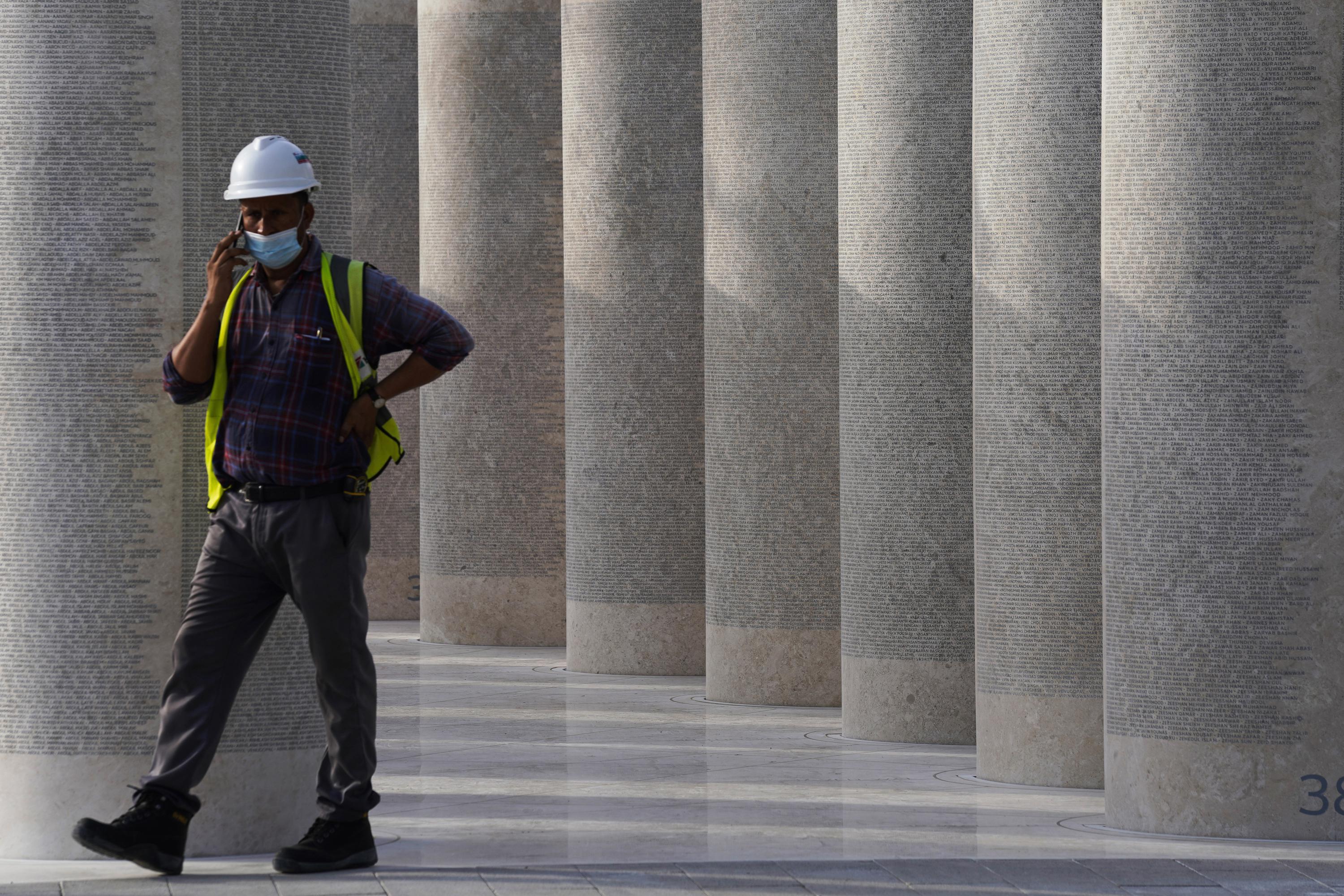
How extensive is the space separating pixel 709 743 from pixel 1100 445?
2.74 m

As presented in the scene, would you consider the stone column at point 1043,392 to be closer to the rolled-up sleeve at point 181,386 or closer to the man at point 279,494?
the man at point 279,494

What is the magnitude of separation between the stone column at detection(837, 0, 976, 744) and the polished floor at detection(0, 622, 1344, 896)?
38cm

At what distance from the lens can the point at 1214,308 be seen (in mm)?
8008

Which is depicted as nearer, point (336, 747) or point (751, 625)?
point (336, 747)

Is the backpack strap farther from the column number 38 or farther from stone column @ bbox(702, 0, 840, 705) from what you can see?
stone column @ bbox(702, 0, 840, 705)

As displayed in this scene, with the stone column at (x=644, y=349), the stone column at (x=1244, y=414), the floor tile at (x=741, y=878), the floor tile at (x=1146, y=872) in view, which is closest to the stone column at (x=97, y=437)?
the floor tile at (x=741, y=878)

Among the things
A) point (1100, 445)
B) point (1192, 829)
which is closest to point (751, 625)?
point (1100, 445)

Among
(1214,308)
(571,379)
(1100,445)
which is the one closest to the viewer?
(1214,308)

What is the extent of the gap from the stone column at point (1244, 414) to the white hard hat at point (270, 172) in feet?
9.94

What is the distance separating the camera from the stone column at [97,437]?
7.25 meters

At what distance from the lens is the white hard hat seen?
22.7ft

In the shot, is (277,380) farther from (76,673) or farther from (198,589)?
(76,673)

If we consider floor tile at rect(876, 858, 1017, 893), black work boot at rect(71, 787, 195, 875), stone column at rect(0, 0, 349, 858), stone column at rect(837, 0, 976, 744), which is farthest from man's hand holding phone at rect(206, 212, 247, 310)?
stone column at rect(837, 0, 976, 744)

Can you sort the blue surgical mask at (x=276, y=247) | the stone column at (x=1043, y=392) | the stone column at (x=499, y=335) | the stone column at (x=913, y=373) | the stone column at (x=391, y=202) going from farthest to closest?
the stone column at (x=391, y=202)
the stone column at (x=499, y=335)
the stone column at (x=913, y=373)
the stone column at (x=1043, y=392)
the blue surgical mask at (x=276, y=247)
